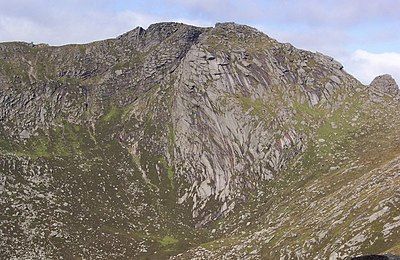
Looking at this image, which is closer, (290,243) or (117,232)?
(290,243)

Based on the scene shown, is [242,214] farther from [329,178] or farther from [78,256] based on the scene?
[78,256]

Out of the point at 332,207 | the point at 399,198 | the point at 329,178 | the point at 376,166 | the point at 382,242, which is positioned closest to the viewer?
the point at 382,242

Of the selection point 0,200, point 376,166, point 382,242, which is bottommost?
point 382,242

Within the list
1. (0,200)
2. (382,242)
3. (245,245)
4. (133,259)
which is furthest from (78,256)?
(382,242)

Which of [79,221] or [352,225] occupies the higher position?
[79,221]

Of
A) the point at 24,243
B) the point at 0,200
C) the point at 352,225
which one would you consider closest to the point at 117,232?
the point at 24,243

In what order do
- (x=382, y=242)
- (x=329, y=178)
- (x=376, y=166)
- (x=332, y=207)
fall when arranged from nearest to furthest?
(x=382, y=242)
(x=332, y=207)
(x=376, y=166)
(x=329, y=178)

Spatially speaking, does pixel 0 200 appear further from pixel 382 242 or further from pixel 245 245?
pixel 382 242

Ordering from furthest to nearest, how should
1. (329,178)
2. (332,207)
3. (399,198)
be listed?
(329,178) < (332,207) < (399,198)

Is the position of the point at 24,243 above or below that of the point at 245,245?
above
